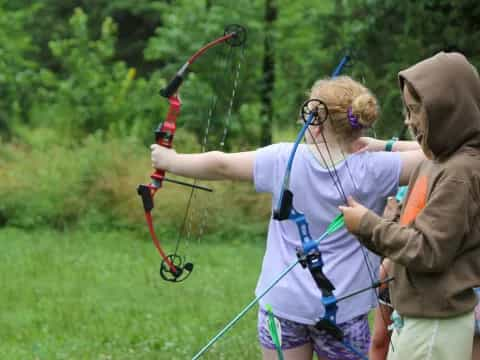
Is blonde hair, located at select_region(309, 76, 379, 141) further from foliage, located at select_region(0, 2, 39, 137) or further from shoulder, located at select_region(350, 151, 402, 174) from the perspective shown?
foliage, located at select_region(0, 2, 39, 137)

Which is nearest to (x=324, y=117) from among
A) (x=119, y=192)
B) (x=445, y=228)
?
(x=445, y=228)

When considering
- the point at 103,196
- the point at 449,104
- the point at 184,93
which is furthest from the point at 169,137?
the point at 184,93

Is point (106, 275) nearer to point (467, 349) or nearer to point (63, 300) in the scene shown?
point (63, 300)

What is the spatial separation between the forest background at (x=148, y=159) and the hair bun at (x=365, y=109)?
80 cm

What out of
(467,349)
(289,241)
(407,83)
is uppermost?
(407,83)

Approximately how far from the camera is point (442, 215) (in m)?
2.69

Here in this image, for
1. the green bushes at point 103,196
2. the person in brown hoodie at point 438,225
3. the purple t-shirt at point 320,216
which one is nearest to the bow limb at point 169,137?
the purple t-shirt at point 320,216

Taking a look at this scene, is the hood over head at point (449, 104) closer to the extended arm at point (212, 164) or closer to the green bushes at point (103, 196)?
the extended arm at point (212, 164)

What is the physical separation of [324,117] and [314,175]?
0.19 m

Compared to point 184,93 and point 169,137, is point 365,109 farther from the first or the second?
point 184,93

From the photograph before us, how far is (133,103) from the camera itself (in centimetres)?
1647

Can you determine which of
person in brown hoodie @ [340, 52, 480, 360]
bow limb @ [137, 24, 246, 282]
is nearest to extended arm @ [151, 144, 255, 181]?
bow limb @ [137, 24, 246, 282]

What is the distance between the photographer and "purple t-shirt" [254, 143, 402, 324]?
321cm

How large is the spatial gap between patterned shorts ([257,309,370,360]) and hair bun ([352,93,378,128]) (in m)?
0.67
